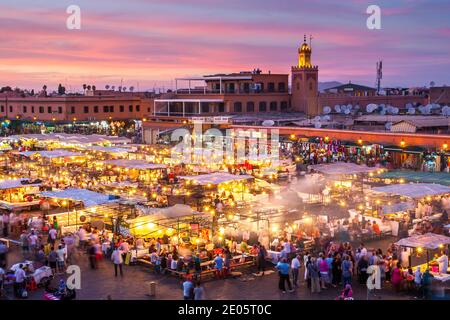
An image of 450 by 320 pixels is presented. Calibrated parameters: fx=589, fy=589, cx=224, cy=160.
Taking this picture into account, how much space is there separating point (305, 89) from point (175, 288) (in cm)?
4736

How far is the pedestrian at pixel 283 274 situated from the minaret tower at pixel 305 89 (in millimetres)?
45341

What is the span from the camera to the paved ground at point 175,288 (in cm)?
1345

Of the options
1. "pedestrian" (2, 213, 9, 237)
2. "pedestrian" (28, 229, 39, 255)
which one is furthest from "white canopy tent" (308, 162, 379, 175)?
"pedestrian" (2, 213, 9, 237)

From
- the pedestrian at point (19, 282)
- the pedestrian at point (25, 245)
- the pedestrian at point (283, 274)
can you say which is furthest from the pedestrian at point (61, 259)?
the pedestrian at point (283, 274)

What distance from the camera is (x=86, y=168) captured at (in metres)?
31.3

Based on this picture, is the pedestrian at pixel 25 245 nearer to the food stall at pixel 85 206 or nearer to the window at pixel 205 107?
the food stall at pixel 85 206

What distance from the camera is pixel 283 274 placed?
13.7 m

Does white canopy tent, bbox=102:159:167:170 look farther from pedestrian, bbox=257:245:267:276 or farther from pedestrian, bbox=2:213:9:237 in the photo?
pedestrian, bbox=257:245:267:276

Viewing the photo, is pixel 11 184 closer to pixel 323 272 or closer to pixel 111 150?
pixel 111 150

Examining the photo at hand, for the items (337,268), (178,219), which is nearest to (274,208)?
(178,219)

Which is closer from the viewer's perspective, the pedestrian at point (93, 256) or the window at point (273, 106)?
the pedestrian at point (93, 256)

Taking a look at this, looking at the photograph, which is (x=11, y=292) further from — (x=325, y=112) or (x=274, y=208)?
(x=325, y=112)

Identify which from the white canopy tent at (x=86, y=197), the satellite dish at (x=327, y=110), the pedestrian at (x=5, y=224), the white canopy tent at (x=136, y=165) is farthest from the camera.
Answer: the satellite dish at (x=327, y=110)
